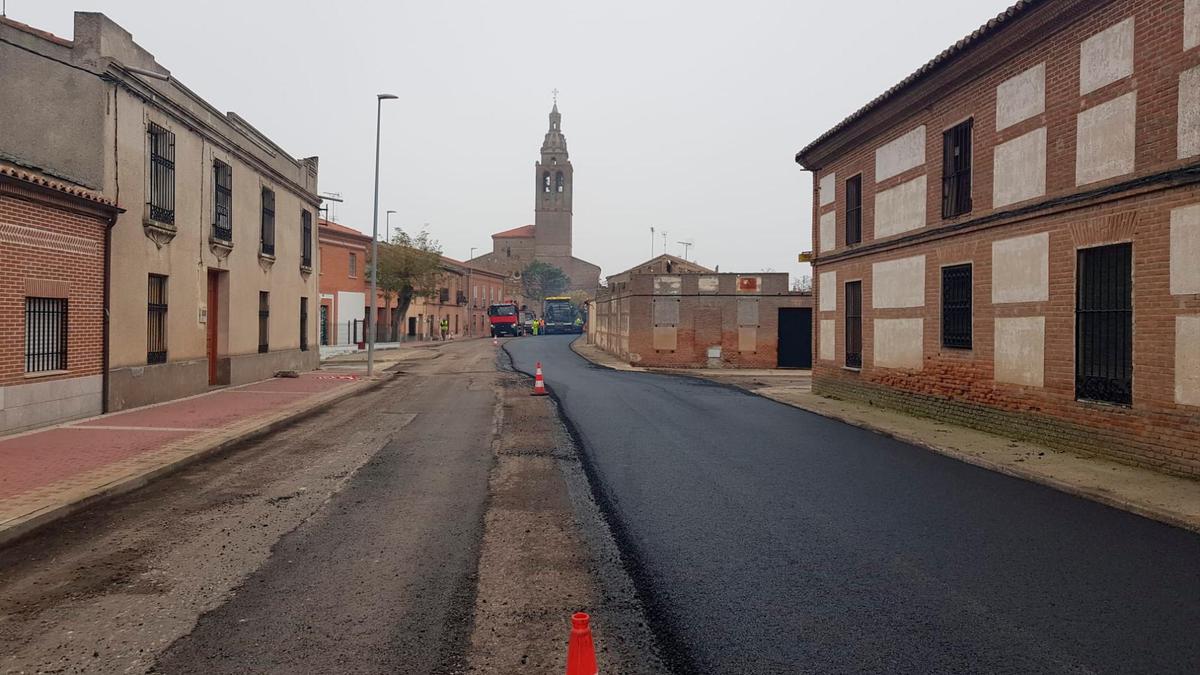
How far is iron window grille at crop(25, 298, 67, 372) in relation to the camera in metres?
10.5

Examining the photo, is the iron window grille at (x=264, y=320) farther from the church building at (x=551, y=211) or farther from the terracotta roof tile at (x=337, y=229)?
the church building at (x=551, y=211)

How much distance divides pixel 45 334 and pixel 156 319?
10.5 ft

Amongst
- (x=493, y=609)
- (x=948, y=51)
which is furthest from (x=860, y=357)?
(x=493, y=609)

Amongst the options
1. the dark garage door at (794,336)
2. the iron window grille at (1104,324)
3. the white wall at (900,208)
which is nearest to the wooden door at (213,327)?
the white wall at (900,208)

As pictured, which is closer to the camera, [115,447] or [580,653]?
[580,653]

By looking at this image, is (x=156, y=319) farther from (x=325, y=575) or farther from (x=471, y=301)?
(x=471, y=301)

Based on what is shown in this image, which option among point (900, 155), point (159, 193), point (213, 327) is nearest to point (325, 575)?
point (159, 193)

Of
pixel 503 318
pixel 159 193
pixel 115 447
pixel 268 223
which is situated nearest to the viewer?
pixel 115 447

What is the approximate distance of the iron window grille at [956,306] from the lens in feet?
40.8

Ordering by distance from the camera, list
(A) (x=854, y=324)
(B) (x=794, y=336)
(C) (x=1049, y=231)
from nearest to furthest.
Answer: (C) (x=1049, y=231), (A) (x=854, y=324), (B) (x=794, y=336)

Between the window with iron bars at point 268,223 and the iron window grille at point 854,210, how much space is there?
1645 centimetres

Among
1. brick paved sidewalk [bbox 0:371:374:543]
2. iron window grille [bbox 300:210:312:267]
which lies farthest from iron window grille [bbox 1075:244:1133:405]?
iron window grille [bbox 300:210:312:267]

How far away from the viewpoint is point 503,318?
6172 cm

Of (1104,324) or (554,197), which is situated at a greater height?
(554,197)
